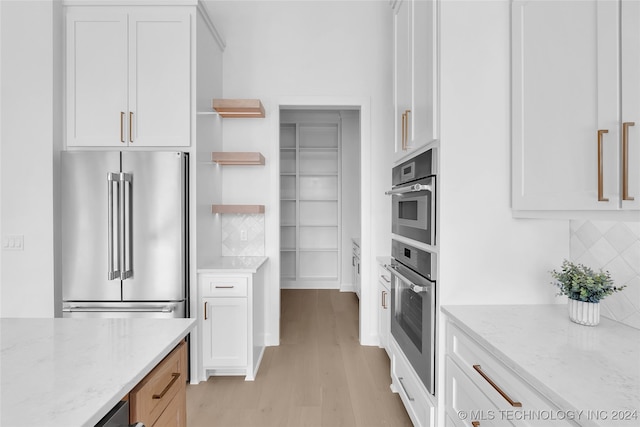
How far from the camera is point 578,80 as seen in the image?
1.20 m

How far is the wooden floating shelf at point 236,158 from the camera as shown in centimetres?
313

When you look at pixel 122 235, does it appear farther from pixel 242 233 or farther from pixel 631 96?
pixel 631 96

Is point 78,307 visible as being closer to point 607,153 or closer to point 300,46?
point 300,46

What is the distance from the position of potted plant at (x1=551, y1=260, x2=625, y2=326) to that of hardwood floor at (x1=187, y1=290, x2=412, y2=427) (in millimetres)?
1286

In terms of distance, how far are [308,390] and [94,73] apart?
282 cm

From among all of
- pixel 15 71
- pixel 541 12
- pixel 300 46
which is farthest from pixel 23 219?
pixel 541 12

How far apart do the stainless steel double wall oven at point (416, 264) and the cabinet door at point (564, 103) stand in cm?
39

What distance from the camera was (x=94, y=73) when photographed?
8.78 ft

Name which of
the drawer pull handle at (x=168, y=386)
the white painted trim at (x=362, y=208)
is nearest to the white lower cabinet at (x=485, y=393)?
→ the drawer pull handle at (x=168, y=386)

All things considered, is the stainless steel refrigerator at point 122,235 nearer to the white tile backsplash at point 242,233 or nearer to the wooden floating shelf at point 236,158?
the wooden floating shelf at point 236,158

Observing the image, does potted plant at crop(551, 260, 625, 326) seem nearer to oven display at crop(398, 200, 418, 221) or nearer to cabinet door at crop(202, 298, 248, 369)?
oven display at crop(398, 200, 418, 221)

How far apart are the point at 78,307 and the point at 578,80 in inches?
125

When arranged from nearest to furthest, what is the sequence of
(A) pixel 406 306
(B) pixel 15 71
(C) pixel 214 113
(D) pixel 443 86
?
1. (D) pixel 443 86
2. (A) pixel 406 306
3. (B) pixel 15 71
4. (C) pixel 214 113

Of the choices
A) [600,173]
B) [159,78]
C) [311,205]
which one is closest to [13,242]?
[159,78]
